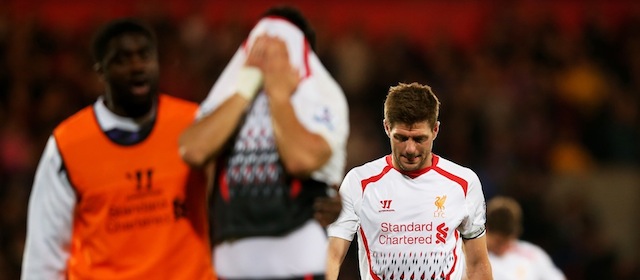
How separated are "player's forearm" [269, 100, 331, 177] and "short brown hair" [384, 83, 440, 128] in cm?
34

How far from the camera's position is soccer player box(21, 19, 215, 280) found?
4.18 m

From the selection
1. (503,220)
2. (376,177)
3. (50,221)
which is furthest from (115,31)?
(503,220)

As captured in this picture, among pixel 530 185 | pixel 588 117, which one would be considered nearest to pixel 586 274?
pixel 530 185

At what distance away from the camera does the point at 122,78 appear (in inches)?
166

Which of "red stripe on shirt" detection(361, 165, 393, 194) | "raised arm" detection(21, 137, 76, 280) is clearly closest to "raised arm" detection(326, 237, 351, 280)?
"red stripe on shirt" detection(361, 165, 393, 194)

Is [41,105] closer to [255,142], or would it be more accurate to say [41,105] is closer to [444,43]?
[444,43]

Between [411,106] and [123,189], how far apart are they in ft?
4.72

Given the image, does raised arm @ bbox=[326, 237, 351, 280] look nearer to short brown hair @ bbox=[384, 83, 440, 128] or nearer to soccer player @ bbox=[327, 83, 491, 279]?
soccer player @ bbox=[327, 83, 491, 279]

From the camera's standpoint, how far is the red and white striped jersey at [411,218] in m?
3.22

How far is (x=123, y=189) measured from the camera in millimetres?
4203

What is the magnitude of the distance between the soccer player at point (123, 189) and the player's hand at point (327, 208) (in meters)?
0.87

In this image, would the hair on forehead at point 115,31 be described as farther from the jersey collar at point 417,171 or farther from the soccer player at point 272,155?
the jersey collar at point 417,171

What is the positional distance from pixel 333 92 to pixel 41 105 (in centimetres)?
836

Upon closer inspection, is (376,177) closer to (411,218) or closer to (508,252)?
(411,218)
